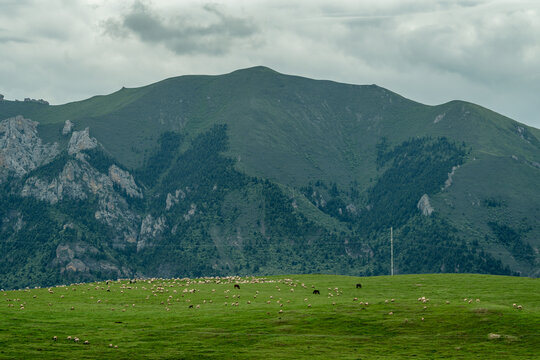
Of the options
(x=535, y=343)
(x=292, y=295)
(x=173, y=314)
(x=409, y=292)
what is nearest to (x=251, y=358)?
(x=173, y=314)

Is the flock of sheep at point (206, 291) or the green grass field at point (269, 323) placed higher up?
the flock of sheep at point (206, 291)

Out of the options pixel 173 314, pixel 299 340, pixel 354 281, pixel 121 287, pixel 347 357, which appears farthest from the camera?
pixel 354 281

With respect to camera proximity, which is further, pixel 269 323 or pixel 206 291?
pixel 206 291

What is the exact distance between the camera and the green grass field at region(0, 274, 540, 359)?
7025 centimetres

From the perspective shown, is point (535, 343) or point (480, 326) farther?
point (480, 326)

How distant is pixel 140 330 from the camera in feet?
257

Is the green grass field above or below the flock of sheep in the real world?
below

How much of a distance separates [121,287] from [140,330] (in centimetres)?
3698

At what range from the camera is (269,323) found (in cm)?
8269

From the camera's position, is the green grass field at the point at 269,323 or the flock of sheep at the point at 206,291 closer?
the green grass field at the point at 269,323

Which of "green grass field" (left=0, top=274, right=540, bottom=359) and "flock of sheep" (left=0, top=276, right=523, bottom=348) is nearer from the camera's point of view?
"green grass field" (left=0, top=274, right=540, bottom=359)

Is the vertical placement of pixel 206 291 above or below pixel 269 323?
above

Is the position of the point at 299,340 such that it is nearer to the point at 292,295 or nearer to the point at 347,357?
the point at 347,357

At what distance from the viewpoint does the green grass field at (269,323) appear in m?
70.2
